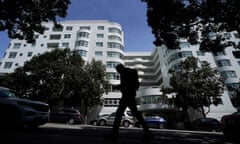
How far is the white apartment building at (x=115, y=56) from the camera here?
33031 millimetres

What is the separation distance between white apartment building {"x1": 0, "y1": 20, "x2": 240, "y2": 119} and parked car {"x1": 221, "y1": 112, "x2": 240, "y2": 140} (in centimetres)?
2552

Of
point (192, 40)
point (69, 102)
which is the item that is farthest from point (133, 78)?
point (69, 102)

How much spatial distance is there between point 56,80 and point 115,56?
2075cm

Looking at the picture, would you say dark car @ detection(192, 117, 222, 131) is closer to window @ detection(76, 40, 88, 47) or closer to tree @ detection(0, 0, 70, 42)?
tree @ detection(0, 0, 70, 42)

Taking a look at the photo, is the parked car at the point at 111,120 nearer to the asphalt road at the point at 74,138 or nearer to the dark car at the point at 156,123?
the dark car at the point at 156,123

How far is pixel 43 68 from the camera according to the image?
25.7 m

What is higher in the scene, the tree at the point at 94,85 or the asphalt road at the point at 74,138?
the tree at the point at 94,85

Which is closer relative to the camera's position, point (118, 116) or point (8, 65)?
point (118, 116)

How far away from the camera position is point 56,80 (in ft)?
84.0

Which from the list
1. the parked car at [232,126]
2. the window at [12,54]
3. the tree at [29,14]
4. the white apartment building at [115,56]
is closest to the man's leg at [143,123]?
the parked car at [232,126]

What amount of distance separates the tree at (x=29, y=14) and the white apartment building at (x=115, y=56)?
Result: 86.8 ft

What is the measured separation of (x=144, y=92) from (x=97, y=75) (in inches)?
477

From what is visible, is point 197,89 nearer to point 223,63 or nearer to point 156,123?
point 156,123

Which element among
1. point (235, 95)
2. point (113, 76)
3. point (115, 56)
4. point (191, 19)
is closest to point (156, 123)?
point (191, 19)
